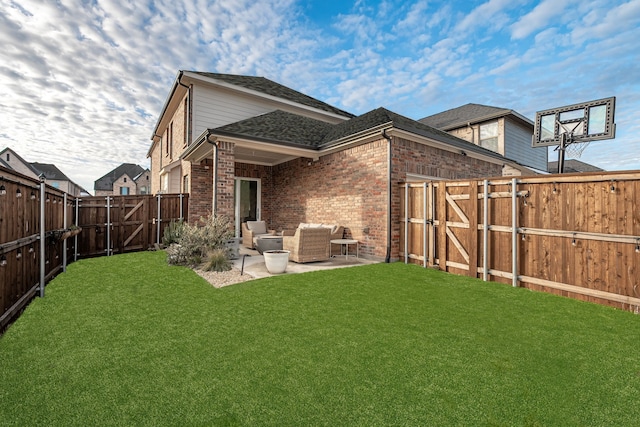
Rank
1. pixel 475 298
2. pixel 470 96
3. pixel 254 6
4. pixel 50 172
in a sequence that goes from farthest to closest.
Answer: pixel 50 172 < pixel 470 96 < pixel 254 6 < pixel 475 298

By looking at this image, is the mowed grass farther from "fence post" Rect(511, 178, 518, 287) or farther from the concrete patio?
the concrete patio

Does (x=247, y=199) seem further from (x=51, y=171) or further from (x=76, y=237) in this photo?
(x=51, y=171)

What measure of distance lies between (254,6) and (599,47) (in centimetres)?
1221

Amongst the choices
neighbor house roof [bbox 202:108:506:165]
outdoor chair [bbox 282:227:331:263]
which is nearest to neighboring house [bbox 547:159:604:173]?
neighbor house roof [bbox 202:108:506:165]

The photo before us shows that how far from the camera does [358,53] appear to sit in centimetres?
1062

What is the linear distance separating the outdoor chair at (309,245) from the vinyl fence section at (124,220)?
518cm

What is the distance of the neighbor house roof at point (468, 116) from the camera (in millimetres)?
15059

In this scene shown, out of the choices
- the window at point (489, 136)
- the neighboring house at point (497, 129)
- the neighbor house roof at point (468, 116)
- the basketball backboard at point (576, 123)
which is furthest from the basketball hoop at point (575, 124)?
the neighbor house roof at point (468, 116)

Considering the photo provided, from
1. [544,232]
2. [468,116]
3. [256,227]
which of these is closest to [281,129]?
[256,227]

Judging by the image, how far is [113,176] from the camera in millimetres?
46656

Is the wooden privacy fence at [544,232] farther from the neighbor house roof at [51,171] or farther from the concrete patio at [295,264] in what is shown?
the neighbor house roof at [51,171]

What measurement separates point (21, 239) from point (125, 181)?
48.5 m

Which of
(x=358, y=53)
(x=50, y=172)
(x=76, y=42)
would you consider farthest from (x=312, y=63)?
(x=50, y=172)

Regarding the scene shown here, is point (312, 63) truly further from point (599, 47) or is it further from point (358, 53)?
point (599, 47)
